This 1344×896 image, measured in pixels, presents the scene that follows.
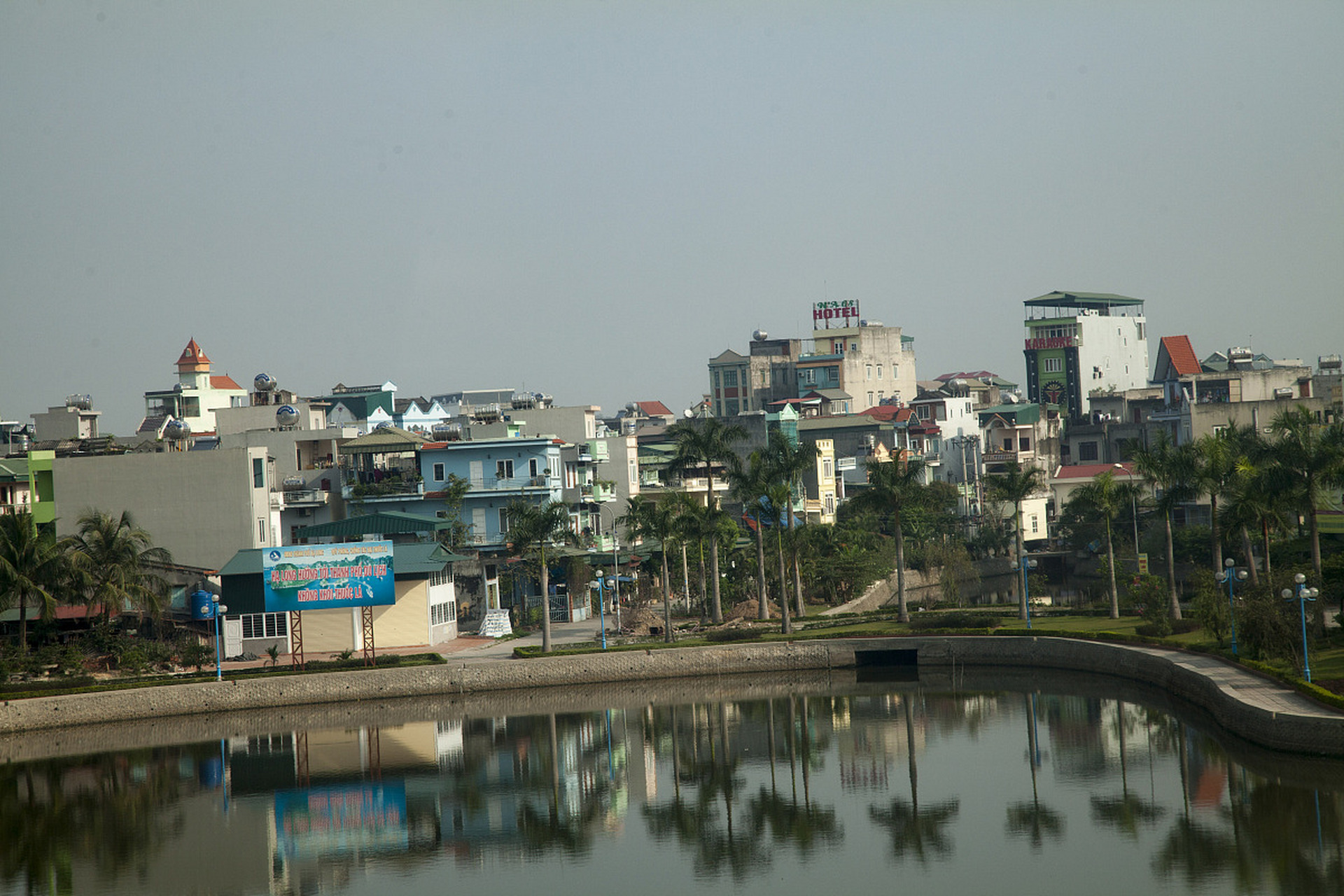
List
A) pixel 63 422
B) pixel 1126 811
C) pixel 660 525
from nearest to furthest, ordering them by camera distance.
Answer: pixel 1126 811 → pixel 660 525 → pixel 63 422

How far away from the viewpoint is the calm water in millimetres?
32938

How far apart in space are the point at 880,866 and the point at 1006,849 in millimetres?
3252

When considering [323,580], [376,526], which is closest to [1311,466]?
[323,580]

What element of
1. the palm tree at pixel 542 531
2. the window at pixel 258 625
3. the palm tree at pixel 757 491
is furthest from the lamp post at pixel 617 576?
the window at pixel 258 625

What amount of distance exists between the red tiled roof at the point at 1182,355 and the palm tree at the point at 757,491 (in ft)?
242

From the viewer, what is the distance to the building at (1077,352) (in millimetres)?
139875

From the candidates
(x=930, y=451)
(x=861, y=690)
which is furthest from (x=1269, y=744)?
(x=930, y=451)

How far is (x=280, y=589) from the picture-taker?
59688mm

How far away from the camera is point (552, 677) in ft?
187

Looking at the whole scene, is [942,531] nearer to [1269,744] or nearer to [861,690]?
[861,690]

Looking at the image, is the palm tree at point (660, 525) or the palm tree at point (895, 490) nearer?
the palm tree at point (660, 525)

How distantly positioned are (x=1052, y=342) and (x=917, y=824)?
110200mm

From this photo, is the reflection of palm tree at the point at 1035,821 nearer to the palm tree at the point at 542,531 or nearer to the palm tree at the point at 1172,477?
the palm tree at the point at 1172,477

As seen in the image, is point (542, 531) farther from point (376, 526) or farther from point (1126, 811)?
point (1126, 811)
